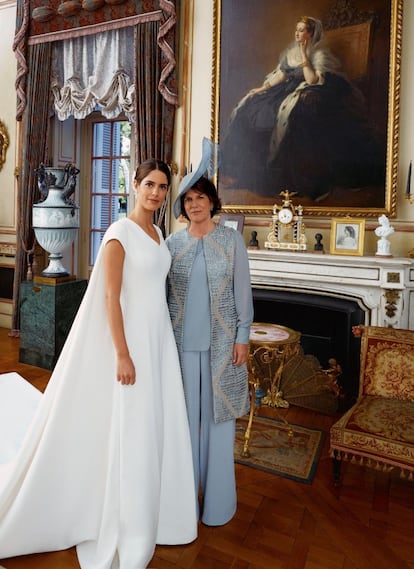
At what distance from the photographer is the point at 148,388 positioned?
1885 millimetres

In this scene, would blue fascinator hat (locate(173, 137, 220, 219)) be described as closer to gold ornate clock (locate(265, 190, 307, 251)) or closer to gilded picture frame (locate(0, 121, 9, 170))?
gold ornate clock (locate(265, 190, 307, 251))

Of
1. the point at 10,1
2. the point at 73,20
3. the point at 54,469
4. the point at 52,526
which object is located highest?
the point at 10,1

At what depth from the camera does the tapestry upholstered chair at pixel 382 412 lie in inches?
94.5

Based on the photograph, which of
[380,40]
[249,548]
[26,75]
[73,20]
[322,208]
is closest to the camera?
[249,548]

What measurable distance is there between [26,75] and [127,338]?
495cm

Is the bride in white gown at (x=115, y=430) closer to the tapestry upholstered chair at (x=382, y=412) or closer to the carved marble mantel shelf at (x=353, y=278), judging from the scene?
the tapestry upholstered chair at (x=382, y=412)

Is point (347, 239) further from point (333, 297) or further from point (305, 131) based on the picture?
point (305, 131)

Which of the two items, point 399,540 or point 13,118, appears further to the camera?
point 13,118

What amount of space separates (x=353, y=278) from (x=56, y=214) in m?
2.83

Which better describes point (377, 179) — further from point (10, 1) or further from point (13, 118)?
point (10, 1)

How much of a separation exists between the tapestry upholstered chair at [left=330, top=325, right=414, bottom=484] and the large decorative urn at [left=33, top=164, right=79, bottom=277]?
3.02m

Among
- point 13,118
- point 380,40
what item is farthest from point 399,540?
point 13,118

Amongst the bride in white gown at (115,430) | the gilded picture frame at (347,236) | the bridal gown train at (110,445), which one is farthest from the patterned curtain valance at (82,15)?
the bridal gown train at (110,445)

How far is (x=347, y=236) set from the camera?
152 inches
